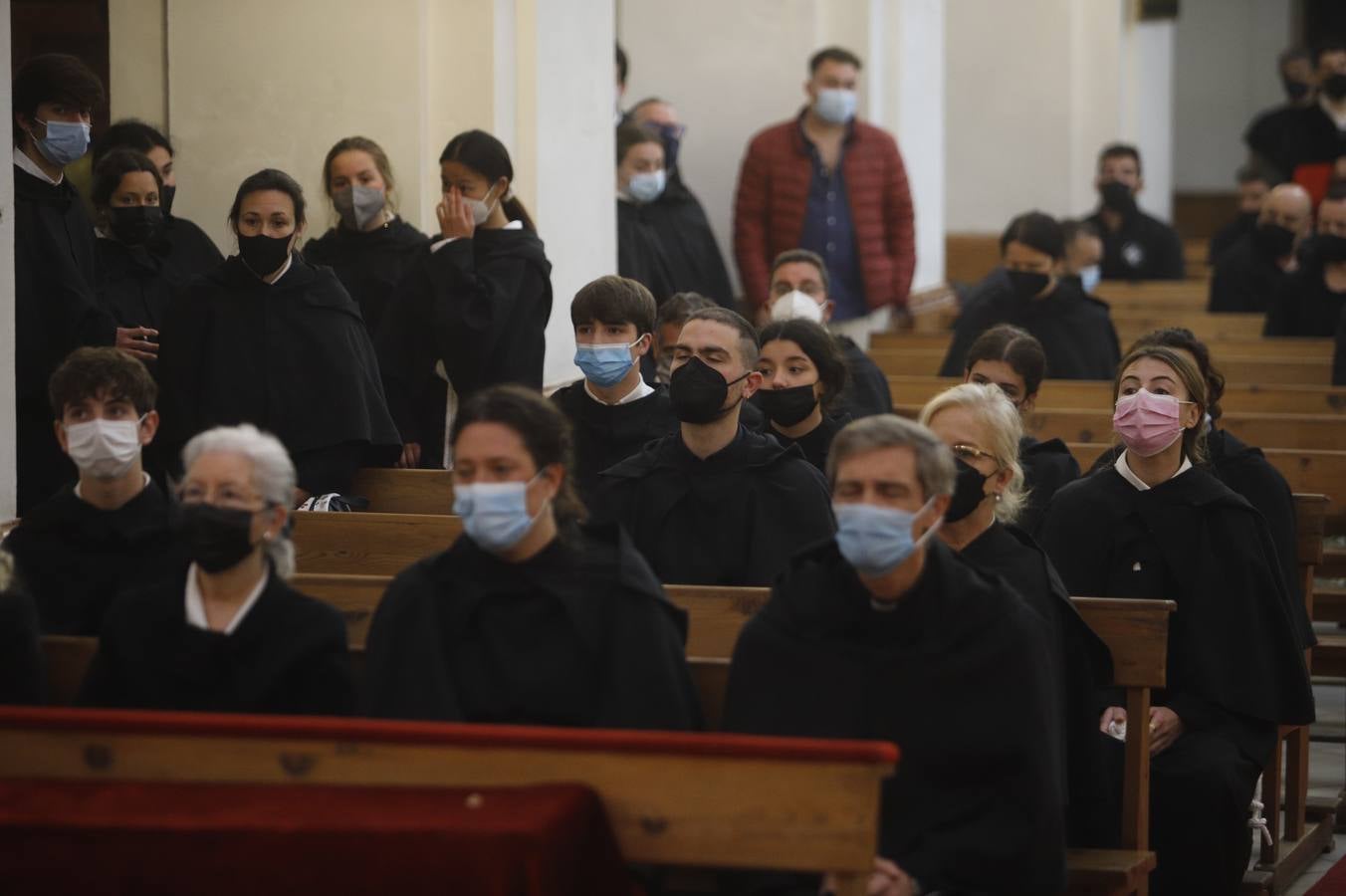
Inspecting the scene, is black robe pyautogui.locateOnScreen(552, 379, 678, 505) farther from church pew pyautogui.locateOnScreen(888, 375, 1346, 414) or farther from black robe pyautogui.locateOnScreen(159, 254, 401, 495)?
church pew pyautogui.locateOnScreen(888, 375, 1346, 414)

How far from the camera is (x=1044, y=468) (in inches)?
277

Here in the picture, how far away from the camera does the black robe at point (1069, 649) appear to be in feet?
17.0

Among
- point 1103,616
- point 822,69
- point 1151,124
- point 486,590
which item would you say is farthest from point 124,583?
point 1151,124

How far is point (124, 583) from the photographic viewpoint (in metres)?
5.27

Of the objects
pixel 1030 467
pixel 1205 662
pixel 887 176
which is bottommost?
pixel 1205 662

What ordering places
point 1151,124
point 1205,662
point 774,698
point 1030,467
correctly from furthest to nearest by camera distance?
point 1151,124
point 1030,467
point 1205,662
point 774,698

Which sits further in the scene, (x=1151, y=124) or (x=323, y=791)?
(x=1151, y=124)

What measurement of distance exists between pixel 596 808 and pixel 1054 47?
14370 millimetres

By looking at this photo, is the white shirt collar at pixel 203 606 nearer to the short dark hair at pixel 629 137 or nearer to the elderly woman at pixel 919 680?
the elderly woman at pixel 919 680

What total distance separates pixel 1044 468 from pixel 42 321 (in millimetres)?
3155

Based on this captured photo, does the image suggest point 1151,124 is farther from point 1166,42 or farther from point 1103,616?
point 1103,616

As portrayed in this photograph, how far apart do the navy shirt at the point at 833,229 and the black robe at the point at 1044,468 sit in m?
4.67

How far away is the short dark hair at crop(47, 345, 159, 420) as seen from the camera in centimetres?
527

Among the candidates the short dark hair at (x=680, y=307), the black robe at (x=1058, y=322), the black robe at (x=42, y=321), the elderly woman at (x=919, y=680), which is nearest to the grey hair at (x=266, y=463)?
the elderly woman at (x=919, y=680)
